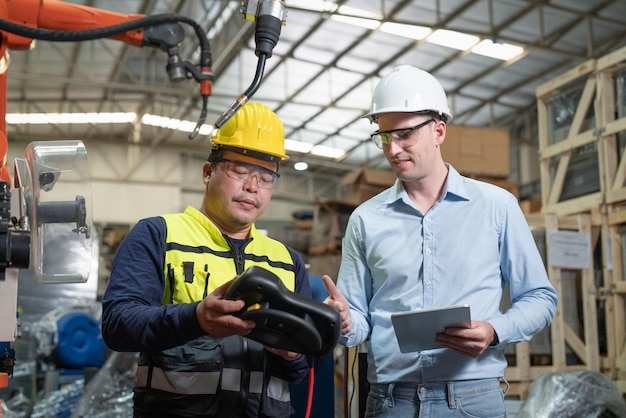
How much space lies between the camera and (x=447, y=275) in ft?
7.34

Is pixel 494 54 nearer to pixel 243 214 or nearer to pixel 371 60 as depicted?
pixel 371 60

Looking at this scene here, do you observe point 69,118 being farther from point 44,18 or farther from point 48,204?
point 48,204

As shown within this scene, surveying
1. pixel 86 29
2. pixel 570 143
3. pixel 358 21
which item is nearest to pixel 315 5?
pixel 358 21

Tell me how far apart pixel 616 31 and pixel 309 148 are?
9.15 metres

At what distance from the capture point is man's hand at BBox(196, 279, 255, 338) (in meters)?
1.56

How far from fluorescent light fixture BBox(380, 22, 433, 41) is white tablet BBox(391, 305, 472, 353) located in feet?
32.6

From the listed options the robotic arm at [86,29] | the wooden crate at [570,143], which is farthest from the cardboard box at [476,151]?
the robotic arm at [86,29]

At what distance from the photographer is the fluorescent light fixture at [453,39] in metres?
11.6

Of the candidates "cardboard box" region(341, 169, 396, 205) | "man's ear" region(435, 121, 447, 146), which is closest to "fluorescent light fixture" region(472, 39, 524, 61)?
"cardboard box" region(341, 169, 396, 205)

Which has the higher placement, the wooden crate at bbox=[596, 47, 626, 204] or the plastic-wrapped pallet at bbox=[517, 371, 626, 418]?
the wooden crate at bbox=[596, 47, 626, 204]

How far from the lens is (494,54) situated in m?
12.5

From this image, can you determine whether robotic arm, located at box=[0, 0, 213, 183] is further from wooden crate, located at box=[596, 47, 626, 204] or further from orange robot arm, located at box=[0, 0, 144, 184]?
wooden crate, located at box=[596, 47, 626, 204]

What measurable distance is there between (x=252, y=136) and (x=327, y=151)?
17.0 metres

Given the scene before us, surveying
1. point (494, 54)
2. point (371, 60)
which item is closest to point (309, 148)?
point (371, 60)
